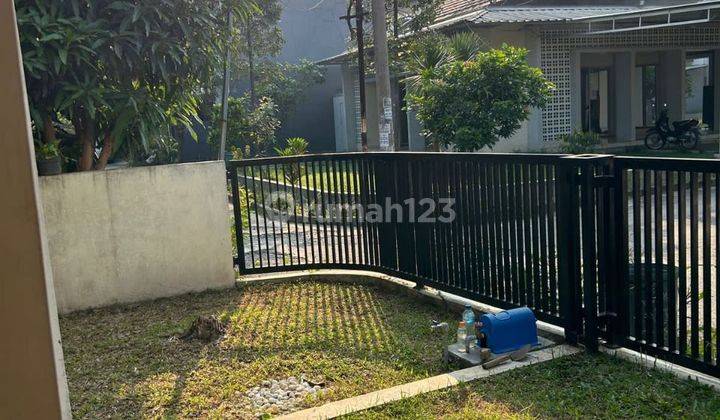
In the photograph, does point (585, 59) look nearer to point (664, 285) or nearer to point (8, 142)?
point (664, 285)

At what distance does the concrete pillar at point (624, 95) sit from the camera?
61.4 ft

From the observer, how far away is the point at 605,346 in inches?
171

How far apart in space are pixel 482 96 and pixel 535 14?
6.64 metres

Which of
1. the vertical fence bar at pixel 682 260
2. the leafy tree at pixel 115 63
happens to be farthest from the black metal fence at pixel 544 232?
the leafy tree at pixel 115 63

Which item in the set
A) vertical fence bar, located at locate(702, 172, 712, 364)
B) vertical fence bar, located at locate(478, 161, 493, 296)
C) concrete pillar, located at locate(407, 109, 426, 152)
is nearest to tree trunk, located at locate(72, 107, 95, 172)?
vertical fence bar, located at locate(478, 161, 493, 296)

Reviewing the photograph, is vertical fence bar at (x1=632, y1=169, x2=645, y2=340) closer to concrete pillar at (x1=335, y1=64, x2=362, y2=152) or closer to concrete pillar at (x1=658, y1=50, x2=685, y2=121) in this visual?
concrete pillar at (x1=335, y1=64, x2=362, y2=152)

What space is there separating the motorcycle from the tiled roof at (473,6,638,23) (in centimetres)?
324

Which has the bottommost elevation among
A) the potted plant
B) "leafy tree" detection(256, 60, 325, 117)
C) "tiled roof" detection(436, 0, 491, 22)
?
the potted plant

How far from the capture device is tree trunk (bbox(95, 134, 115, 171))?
22.3 feet

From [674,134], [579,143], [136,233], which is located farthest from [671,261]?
[674,134]

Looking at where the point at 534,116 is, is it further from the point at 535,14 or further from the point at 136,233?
the point at 136,233

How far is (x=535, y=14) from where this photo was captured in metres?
16.1

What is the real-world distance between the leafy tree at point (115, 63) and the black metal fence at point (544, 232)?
1114mm

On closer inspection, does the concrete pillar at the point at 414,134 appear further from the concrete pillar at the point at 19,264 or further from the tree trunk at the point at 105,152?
the concrete pillar at the point at 19,264
